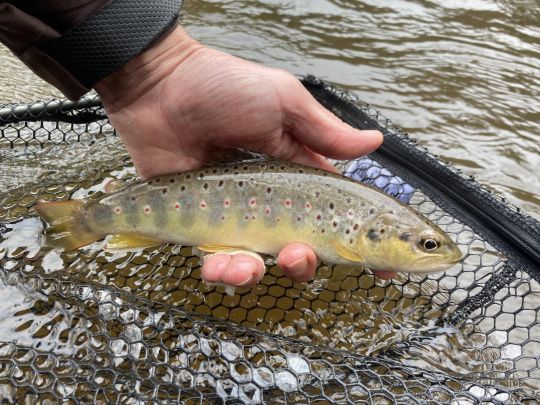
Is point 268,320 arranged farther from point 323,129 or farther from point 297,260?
point 323,129

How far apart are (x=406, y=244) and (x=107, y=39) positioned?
1688mm

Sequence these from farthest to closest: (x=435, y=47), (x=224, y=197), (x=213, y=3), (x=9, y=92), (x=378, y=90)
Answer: (x=213, y=3) < (x=435, y=47) < (x=378, y=90) < (x=9, y=92) < (x=224, y=197)

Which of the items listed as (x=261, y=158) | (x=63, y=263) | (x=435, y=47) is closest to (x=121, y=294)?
(x=63, y=263)

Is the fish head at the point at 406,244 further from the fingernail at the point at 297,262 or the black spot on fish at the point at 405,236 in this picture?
the fingernail at the point at 297,262

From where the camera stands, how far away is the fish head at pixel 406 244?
236 centimetres

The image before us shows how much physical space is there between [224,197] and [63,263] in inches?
43.9

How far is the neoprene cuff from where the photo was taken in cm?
245

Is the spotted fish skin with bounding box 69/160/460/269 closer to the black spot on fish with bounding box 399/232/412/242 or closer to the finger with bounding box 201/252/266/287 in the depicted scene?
the black spot on fish with bounding box 399/232/412/242

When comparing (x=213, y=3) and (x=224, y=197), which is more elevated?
(x=224, y=197)

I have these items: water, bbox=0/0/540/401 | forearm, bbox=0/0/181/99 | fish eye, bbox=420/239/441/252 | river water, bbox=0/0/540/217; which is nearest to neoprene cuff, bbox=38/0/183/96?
forearm, bbox=0/0/181/99

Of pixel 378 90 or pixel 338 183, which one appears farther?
pixel 378 90

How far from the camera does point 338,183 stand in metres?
2.46

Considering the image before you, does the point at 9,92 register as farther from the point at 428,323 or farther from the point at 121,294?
the point at 428,323

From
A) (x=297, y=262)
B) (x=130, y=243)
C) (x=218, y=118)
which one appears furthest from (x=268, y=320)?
(x=218, y=118)
